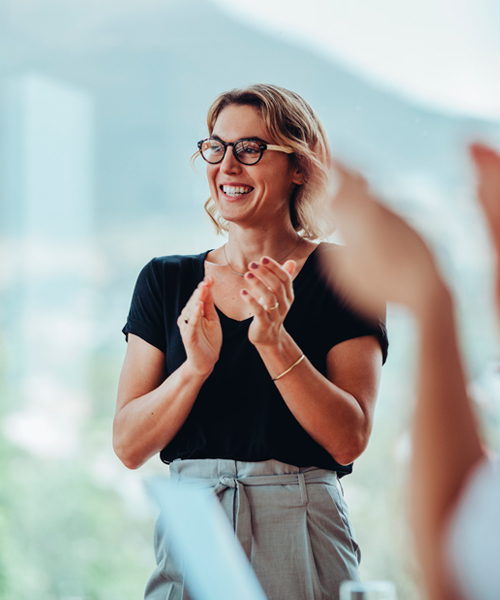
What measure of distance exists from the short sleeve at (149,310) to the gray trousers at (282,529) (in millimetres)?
253

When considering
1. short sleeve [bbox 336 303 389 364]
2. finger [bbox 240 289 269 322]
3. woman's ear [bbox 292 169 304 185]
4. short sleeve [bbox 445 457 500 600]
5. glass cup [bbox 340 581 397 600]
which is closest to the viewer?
short sleeve [bbox 445 457 500 600]

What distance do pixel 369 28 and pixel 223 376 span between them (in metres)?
1.22

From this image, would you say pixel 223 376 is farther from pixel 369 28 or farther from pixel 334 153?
pixel 369 28

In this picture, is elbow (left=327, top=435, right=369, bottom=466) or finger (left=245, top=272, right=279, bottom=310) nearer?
finger (left=245, top=272, right=279, bottom=310)

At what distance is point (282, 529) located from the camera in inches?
41.7

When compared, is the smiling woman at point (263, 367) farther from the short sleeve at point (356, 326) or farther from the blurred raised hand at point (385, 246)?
the blurred raised hand at point (385, 246)

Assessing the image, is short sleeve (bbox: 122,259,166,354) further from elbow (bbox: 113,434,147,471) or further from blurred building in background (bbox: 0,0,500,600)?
blurred building in background (bbox: 0,0,500,600)

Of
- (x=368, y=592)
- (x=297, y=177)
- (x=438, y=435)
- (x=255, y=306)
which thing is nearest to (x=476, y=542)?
(x=438, y=435)

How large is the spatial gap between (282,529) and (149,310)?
46cm

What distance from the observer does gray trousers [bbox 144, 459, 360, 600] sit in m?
1.04

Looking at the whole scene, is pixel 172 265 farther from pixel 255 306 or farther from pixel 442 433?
pixel 442 433

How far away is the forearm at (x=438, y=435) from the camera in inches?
18.7

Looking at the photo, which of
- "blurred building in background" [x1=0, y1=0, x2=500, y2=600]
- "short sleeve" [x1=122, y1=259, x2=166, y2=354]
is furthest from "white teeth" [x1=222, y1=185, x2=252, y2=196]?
"blurred building in background" [x1=0, y1=0, x2=500, y2=600]

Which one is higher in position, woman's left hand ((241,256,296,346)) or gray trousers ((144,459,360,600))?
woman's left hand ((241,256,296,346))
